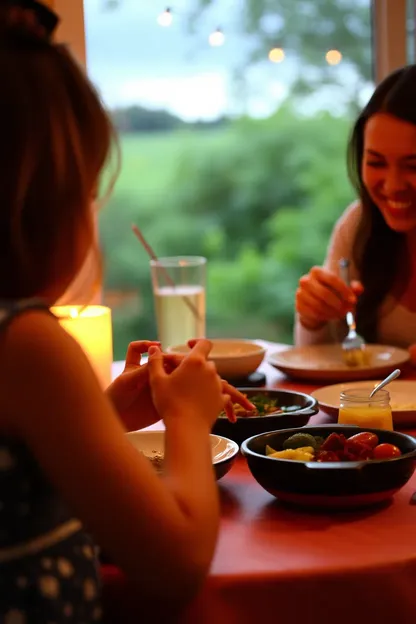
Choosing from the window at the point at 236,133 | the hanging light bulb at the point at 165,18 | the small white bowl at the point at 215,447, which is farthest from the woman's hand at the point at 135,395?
the hanging light bulb at the point at 165,18

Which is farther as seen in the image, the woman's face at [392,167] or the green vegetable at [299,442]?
the woman's face at [392,167]

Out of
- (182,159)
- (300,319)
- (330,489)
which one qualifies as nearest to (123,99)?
(182,159)

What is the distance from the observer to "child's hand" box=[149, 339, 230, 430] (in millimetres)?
1036

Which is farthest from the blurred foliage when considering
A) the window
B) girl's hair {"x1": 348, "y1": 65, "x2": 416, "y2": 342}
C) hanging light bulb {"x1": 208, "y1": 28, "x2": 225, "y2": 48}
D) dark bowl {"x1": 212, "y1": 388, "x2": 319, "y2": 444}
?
dark bowl {"x1": 212, "y1": 388, "x2": 319, "y2": 444}

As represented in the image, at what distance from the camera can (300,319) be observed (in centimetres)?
239

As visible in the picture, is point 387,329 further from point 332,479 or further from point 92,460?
point 92,460

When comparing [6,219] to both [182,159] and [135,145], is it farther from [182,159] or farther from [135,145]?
[182,159]

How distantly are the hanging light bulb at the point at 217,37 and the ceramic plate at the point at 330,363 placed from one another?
1.37 m

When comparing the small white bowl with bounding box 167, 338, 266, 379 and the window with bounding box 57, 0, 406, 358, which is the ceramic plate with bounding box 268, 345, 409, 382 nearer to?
the small white bowl with bounding box 167, 338, 266, 379

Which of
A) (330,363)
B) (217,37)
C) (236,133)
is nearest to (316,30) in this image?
(217,37)

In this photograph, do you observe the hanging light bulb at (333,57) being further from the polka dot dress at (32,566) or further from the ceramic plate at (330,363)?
the polka dot dress at (32,566)

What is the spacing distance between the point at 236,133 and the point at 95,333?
210 cm

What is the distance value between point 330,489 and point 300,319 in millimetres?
1257

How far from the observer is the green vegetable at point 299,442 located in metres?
1.30
